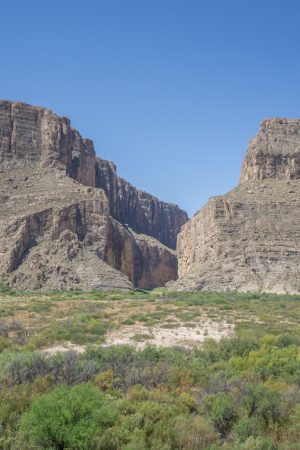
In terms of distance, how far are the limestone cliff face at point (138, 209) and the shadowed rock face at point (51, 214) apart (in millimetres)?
30988

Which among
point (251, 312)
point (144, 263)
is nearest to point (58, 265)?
point (251, 312)

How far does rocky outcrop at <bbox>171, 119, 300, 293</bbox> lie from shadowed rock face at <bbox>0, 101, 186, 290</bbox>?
10.1m

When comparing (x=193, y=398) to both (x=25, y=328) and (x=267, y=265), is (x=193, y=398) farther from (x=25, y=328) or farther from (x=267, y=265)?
(x=267, y=265)

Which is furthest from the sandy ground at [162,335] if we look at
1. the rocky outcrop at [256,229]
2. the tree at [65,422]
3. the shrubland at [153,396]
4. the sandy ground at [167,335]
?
the rocky outcrop at [256,229]

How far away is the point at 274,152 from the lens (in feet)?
272

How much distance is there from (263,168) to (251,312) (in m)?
49.7

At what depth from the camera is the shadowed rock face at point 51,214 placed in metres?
60.8

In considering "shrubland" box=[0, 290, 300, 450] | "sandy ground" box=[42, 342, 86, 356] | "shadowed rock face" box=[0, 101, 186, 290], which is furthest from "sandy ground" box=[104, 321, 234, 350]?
"shadowed rock face" box=[0, 101, 186, 290]

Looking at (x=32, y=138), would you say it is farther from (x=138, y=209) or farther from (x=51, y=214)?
(x=138, y=209)

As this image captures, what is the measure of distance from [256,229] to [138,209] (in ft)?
287

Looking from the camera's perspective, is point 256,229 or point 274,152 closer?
point 256,229

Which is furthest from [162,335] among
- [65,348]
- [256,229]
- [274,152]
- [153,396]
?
[274,152]

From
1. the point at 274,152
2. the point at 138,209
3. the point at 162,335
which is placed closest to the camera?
the point at 162,335

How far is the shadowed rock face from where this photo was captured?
60.8 meters
